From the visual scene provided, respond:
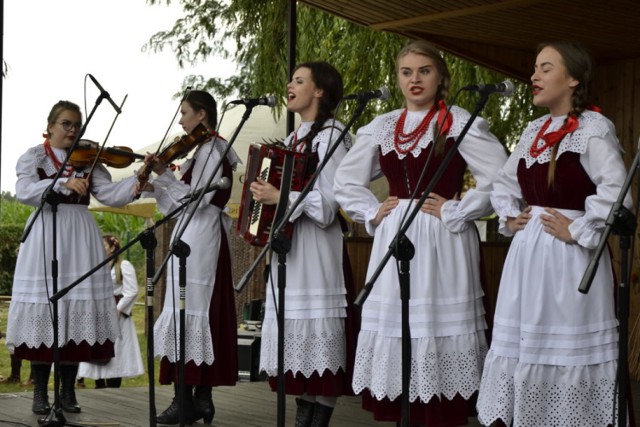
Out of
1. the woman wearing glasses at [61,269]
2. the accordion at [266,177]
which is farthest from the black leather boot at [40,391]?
the accordion at [266,177]

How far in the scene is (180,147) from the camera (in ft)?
20.2

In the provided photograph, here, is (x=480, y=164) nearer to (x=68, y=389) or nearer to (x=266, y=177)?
(x=266, y=177)

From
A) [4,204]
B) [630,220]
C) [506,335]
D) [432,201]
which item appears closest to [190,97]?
[432,201]

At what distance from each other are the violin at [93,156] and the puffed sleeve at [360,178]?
1.76 meters

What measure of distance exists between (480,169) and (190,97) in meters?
2.17

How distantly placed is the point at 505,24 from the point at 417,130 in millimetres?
3500

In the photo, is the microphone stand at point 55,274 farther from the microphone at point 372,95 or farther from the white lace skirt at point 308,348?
the microphone at point 372,95

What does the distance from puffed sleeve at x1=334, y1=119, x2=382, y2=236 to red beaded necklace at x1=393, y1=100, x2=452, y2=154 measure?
0.17 meters

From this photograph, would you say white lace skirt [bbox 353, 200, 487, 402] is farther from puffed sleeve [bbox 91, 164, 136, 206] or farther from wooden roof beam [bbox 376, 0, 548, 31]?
wooden roof beam [bbox 376, 0, 548, 31]

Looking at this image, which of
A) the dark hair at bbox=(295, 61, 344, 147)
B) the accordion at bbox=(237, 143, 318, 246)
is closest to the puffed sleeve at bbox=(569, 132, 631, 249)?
the accordion at bbox=(237, 143, 318, 246)

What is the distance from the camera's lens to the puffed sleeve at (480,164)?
4.81 m

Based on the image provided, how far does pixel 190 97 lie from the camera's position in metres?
6.39

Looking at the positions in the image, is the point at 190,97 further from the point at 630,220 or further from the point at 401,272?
the point at 630,220

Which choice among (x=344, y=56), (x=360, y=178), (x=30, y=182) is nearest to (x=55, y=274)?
(x=30, y=182)
